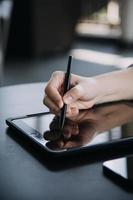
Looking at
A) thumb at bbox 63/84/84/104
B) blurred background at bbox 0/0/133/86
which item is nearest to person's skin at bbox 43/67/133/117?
thumb at bbox 63/84/84/104

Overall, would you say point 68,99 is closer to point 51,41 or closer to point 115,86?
point 115,86

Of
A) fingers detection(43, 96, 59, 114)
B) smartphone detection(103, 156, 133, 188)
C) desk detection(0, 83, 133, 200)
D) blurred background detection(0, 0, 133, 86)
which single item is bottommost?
blurred background detection(0, 0, 133, 86)

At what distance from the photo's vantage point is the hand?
78 centimetres

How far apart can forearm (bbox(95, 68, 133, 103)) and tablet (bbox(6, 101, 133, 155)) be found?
52mm

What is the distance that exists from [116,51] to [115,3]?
0.94 meters

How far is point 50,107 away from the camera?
811 mm

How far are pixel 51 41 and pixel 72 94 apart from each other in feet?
13.0

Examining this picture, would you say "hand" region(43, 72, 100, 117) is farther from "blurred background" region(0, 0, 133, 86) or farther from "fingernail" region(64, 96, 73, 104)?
"blurred background" region(0, 0, 133, 86)

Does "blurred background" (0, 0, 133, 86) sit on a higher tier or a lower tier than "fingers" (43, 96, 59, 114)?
lower

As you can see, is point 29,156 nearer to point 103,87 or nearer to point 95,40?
point 103,87

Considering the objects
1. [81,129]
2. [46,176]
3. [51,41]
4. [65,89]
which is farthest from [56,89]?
[51,41]

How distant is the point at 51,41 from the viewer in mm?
4711

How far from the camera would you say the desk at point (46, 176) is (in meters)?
0.52

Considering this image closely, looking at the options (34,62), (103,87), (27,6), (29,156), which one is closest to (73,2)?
(27,6)
